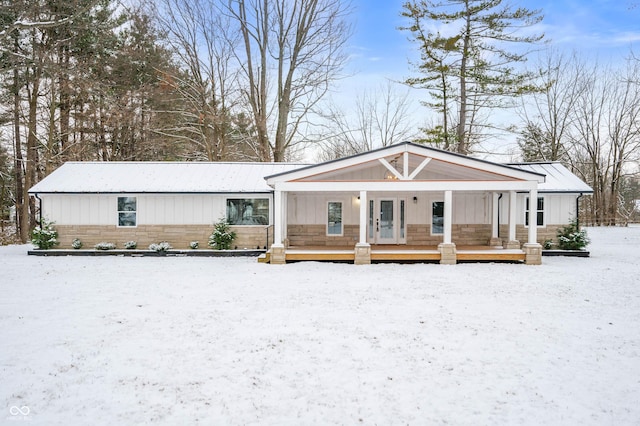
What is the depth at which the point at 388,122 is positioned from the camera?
99.5 ft

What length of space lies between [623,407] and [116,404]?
4798 mm

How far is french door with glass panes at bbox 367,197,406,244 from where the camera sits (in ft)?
51.4

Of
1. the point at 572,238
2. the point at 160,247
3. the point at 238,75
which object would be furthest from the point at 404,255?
the point at 238,75

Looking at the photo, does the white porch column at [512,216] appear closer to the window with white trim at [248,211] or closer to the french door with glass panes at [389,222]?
the french door with glass panes at [389,222]

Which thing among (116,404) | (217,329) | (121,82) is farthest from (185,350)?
(121,82)

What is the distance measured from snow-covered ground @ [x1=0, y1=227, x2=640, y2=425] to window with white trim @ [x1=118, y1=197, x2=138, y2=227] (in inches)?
230

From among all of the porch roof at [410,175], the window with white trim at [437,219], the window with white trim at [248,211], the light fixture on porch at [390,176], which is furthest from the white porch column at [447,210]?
the window with white trim at [248,211]

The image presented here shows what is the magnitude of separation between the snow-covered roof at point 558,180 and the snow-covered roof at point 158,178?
32.9ft

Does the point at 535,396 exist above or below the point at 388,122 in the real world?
below

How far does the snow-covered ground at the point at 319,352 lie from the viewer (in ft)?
12.7

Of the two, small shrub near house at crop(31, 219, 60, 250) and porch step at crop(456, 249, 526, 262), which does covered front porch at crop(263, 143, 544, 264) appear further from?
small shrub near house at crop(31, 219, 60, 250)

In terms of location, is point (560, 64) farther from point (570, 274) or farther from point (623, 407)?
point (623, 407)

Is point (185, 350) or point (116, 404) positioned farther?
point (185, 350)

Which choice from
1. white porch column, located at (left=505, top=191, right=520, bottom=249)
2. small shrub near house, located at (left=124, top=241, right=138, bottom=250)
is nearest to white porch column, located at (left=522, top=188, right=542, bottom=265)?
white porch column, located at (left=505, top=191, right=520, bottom=249)
